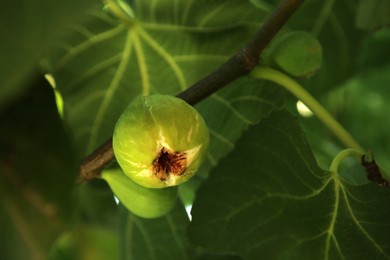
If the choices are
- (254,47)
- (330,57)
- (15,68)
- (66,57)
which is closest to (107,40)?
(66,57)

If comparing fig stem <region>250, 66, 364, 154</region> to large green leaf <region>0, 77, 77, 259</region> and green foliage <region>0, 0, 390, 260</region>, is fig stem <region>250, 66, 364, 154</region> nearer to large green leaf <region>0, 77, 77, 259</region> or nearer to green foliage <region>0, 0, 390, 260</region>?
green foliage <region>0, 0, 390, 260</region>

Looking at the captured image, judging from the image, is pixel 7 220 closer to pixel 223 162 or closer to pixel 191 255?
pixel 223 162

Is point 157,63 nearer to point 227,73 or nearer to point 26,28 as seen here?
point 227,73

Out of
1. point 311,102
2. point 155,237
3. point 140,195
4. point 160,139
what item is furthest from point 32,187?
point 155,237

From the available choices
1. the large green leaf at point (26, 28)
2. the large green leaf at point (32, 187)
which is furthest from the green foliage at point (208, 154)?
the large green leaf at point (26, 28)

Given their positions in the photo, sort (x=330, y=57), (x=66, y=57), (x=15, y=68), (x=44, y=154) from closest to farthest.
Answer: (x=15, y=68) < (x=44, y=154) < (x=66, y=57) < (x=330, y=57)

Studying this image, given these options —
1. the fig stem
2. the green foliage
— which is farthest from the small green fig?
the fig stem

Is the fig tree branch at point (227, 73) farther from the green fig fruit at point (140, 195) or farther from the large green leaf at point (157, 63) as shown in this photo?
the large green leaf at point (157, 63)
